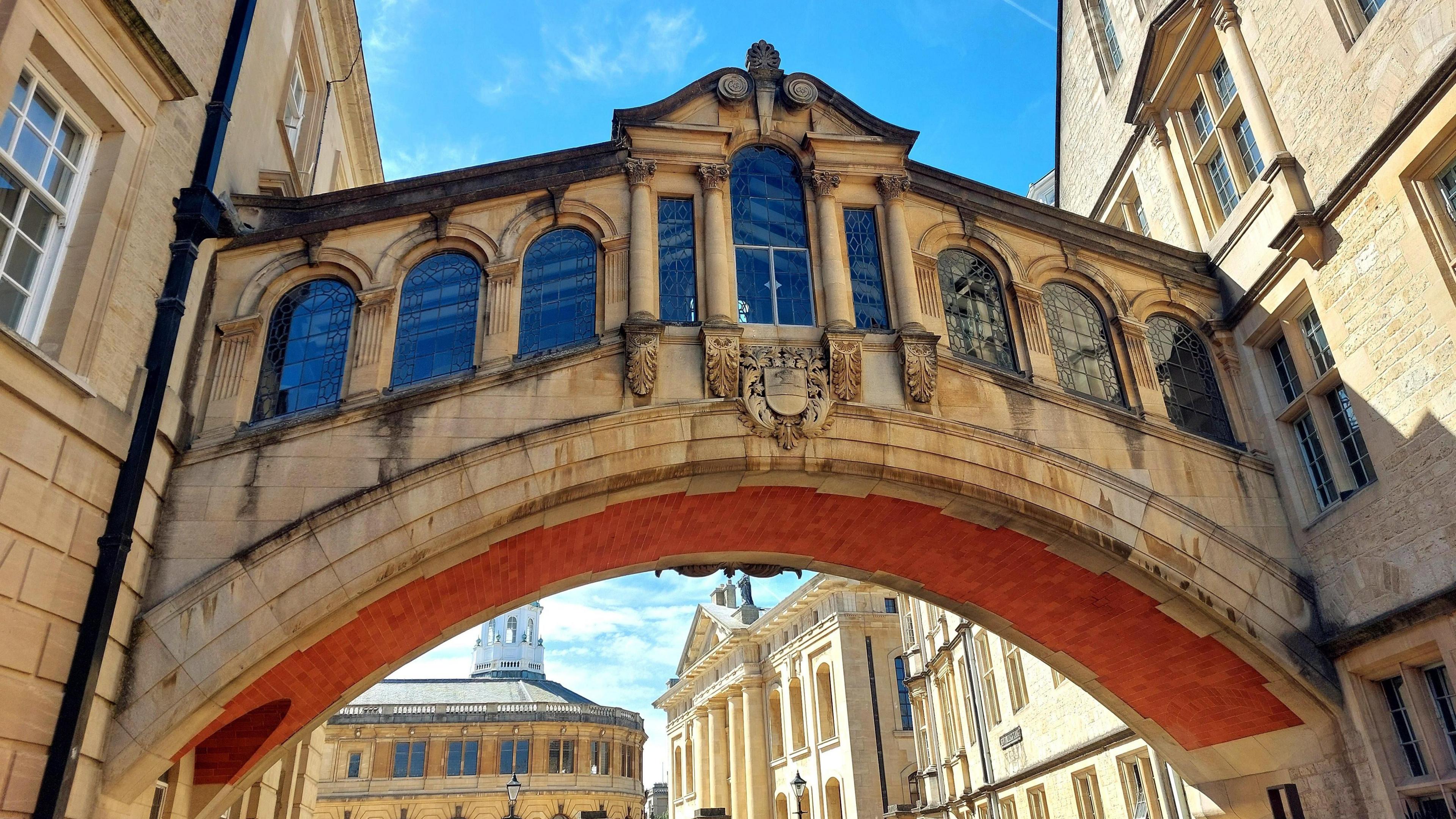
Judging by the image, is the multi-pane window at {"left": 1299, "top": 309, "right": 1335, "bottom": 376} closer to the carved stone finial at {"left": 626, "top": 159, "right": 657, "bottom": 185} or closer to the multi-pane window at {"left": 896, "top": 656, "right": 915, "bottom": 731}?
the carved stone finial at {"left": 626, "top": 159, "right": 657, "bottom": 185}

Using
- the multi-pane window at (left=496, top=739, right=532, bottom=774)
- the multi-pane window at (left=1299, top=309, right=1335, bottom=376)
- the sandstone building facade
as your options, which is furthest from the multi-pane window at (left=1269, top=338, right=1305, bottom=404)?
the multi-pane window at (left=496, top=739, right=532, bottom=774)

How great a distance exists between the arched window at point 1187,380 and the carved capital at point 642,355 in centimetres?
669

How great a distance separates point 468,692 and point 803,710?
107ft

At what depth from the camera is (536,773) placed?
63.0 metres

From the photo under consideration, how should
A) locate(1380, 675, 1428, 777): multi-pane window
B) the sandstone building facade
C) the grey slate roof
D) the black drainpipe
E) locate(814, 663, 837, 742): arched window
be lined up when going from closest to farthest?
Result: 1. the black drainpipe
2. locate(1380, 675, 1428, 777): multi-pane window
3. the sandstone building facade
4. locate(814, 663, 837, 742): arched window
5. the grey slate roof

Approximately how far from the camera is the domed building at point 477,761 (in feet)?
199

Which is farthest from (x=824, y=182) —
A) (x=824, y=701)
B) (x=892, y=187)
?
(x=824, y=701)

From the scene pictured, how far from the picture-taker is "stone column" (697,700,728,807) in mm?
59531

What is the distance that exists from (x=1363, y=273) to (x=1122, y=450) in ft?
10.6

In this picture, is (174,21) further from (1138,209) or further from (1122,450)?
(1138,209)

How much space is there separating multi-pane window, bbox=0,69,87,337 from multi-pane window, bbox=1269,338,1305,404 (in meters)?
13.7

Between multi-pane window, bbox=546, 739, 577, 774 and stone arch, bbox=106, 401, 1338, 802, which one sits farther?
multi-pane window, bbox=546, 739, 577, 774

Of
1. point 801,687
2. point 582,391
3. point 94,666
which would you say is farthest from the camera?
point 801,687

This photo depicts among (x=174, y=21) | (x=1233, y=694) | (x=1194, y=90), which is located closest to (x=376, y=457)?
(x=174, y=21)
